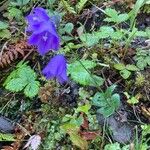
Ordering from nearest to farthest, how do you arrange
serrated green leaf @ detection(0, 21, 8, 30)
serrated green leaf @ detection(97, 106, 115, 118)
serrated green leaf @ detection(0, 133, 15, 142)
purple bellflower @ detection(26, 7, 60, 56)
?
purple bellflower @ detection(26, 7, 60, 56) → serrated green leaf @ detection(97, 106, 115, 118) → serrated green leaf @ detection(0, 133, 15, 142) → serrated green leaf @ detection(0, 21, 8, 30)

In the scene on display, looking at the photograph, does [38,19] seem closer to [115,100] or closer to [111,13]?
[115,100]

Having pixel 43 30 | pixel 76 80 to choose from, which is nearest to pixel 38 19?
pixel 43 30

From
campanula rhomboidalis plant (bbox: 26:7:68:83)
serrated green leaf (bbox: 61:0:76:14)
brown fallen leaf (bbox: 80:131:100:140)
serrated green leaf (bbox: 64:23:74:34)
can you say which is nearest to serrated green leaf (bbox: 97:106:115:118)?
brown fallen leaf (bbox: 80:131:100:140)

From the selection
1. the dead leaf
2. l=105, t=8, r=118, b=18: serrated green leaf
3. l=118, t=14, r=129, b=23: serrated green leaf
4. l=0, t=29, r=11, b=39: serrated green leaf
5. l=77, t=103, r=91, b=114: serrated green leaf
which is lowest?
the dead leaf

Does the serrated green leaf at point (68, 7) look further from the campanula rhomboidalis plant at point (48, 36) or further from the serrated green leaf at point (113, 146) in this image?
the serrated green leaf at point (113, 146)

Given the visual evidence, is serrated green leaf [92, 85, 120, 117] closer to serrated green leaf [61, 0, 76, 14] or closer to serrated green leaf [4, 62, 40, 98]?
serrated green leaf [4, 62, 40, 98]

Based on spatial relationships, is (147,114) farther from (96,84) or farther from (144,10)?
(144,10)

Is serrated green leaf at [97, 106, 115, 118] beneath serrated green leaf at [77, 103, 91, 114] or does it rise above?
beneath
